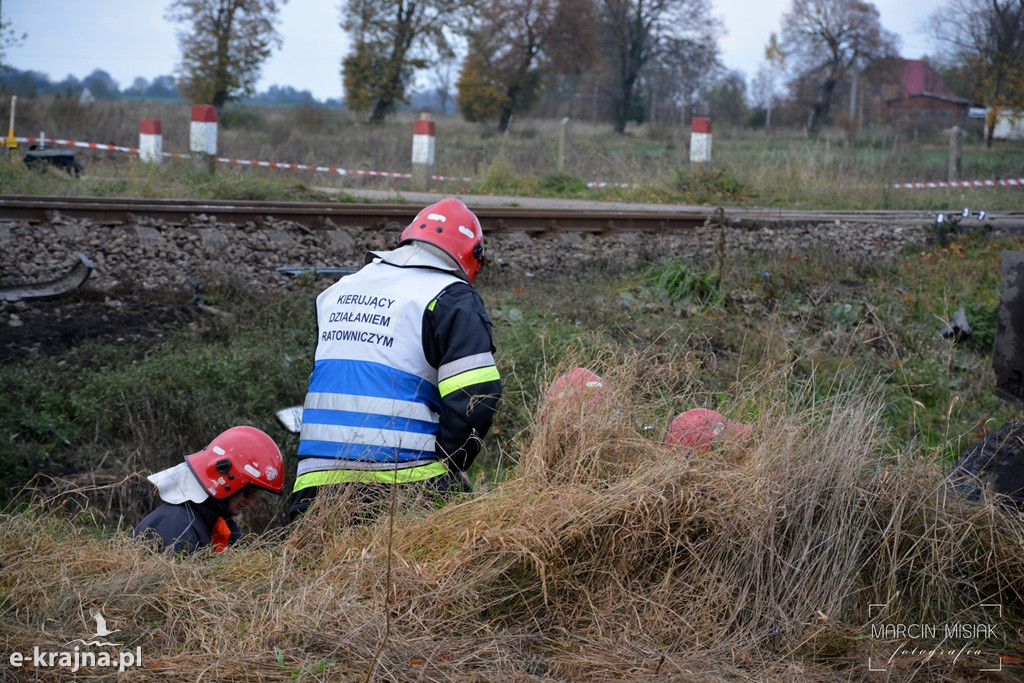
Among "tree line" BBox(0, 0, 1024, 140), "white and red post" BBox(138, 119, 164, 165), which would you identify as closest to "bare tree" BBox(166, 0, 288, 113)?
"tree line" BBox(0, 0, 1024, 140)

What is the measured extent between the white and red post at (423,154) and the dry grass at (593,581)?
14563mm

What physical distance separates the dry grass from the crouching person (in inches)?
19.2

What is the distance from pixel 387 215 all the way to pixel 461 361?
737 cm

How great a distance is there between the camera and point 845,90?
64.1m

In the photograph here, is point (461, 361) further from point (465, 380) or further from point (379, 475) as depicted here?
point (379, 475)

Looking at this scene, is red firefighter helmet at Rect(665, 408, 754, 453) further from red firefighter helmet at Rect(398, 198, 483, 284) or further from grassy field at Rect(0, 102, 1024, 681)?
red firefighter helmet at Rect(398, 198, 483, 284)

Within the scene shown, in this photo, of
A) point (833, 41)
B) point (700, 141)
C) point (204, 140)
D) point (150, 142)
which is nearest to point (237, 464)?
point (204, 140)

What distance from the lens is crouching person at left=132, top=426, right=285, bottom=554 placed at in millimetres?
4262

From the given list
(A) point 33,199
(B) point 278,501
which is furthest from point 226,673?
(A) point 33,199

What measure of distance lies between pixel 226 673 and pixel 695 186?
50.3 ft

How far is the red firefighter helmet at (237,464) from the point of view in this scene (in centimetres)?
436

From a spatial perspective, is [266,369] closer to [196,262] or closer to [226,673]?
[196,262]

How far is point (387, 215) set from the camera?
35.7 feet

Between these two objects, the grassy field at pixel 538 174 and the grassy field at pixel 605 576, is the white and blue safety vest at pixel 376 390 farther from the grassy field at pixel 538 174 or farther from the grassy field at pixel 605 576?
the grassy field at pixel 538 174
